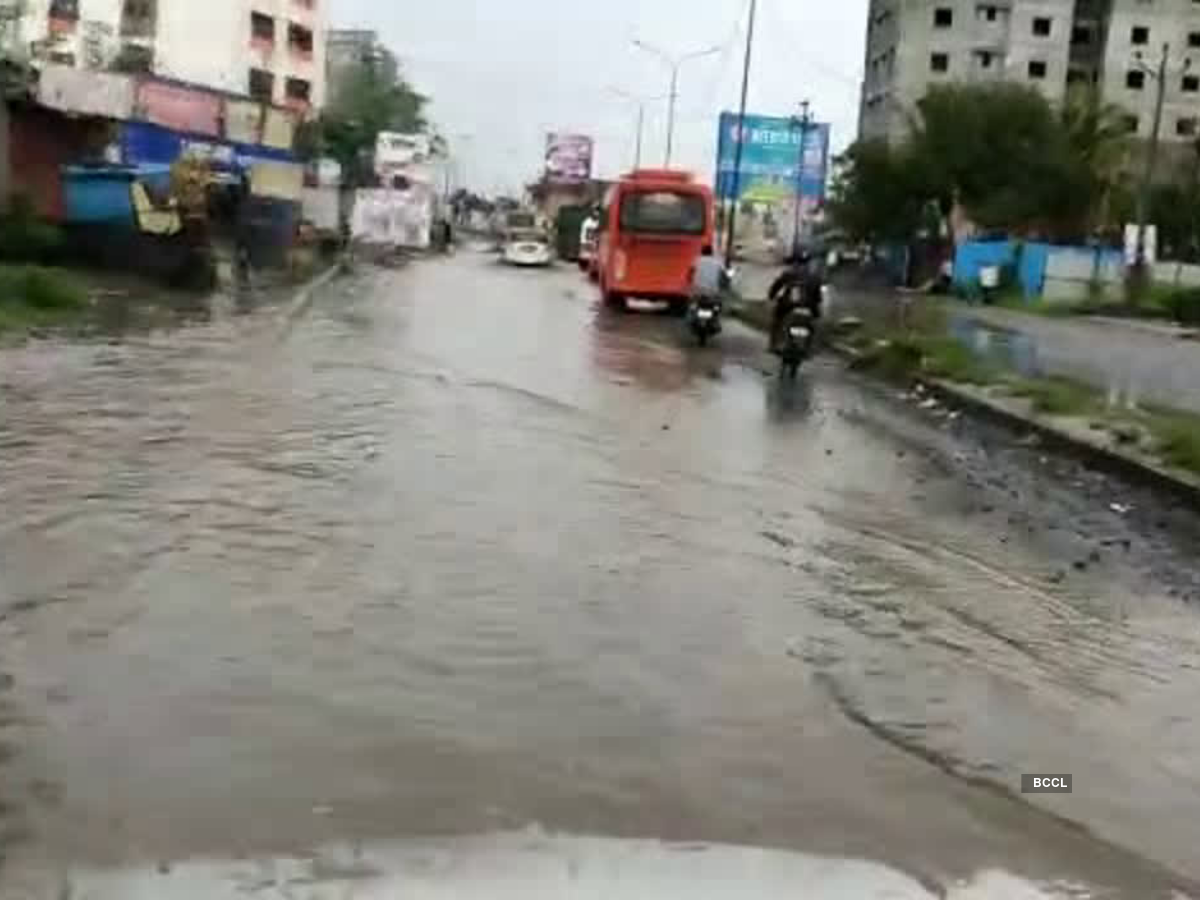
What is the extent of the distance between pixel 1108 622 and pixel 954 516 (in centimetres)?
331

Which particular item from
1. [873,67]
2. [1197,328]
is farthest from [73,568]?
[873,67]

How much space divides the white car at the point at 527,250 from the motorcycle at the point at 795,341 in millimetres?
48760

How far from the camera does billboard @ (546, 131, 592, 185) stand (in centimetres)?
11169

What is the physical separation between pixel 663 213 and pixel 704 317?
10.5 metres

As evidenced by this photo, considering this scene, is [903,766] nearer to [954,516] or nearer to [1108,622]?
[1108,622]

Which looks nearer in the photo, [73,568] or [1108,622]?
[73,568]

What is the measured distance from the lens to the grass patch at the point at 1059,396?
19.5 metres

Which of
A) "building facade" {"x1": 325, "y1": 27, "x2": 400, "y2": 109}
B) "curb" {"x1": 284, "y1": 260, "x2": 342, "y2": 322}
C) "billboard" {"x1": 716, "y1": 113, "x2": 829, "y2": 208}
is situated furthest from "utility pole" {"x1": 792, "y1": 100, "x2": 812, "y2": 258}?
"building facade" {"x1": 325, "y1": 27, "x2": 400, "y2": 109}

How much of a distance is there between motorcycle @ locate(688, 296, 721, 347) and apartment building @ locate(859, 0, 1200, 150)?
8088 cm

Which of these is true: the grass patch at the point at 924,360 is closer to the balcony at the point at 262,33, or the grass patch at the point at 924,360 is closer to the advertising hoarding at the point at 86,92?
the advertising hoarding at the point at 86,92

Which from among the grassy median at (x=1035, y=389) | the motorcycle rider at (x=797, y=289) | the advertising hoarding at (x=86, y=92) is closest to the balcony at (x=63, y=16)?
the advertising hoarding at (x=86, y=92)

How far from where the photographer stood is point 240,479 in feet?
36.7

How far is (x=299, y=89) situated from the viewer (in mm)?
93562

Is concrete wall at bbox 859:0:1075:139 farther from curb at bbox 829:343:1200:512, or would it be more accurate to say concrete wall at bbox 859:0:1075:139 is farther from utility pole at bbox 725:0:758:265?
curb at bbox 829:343:1200:512
